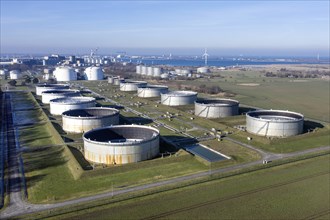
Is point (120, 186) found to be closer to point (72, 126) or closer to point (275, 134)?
point (72, 126)

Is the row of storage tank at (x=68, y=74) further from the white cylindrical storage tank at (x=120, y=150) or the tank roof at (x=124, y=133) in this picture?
the white cylindrical storage tank at (x=120, y=150)

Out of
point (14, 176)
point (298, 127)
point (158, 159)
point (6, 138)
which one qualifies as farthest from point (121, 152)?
point (298, 127)

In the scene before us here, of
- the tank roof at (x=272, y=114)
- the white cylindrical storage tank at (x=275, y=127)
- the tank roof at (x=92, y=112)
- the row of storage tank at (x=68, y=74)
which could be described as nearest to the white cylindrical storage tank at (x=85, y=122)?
the tank roof at (x=92, y=112)

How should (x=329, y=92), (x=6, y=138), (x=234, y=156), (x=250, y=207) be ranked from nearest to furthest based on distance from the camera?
(x=250, y=207), (x=234, y=156), (x=6, y=138), (x=329, y=92)

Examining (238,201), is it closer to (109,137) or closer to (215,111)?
(109,137)

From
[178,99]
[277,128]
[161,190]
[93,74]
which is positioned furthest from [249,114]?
[93,74]

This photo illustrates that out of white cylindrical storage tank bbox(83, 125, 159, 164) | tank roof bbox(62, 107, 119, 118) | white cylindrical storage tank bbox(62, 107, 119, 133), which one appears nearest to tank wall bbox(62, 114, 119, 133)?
white cylindrical storage tank bbox(62, 107, 119, 133)

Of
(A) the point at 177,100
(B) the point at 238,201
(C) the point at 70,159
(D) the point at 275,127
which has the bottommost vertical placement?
(B) the point at 238,201
